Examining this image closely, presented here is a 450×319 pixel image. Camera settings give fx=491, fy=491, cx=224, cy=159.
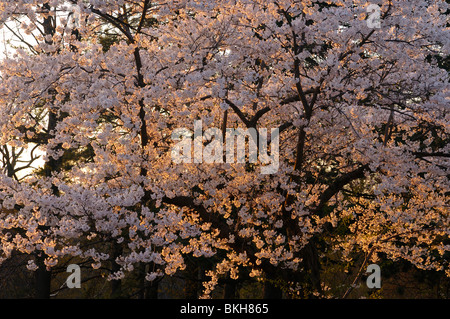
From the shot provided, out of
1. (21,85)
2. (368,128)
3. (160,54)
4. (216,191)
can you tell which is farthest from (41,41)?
(368,128)

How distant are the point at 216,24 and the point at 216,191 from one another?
306 cm

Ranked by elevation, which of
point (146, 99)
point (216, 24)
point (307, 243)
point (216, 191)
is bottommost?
point (307, 243)

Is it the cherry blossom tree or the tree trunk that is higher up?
the cherry blossom tree

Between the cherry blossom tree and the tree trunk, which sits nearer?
the cherry blossom tree

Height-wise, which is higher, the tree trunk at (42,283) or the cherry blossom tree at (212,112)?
the cherry blossom tree at (212,112)

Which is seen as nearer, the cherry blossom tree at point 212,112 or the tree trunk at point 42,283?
the cherry blossom tree at point 212,112

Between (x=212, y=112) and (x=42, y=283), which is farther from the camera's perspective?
(x=42, y=283)

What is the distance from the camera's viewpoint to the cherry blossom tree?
750 centimetres

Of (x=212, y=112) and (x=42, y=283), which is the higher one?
(x=212, y=112)

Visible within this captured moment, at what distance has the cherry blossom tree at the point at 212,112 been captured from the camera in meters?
7.50

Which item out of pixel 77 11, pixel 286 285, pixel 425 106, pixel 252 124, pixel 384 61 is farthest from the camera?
pixel 286 285

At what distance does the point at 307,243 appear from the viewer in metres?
10.2

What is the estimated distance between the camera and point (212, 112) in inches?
390

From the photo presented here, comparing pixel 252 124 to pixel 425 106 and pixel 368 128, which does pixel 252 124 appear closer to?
pixel 368 128
